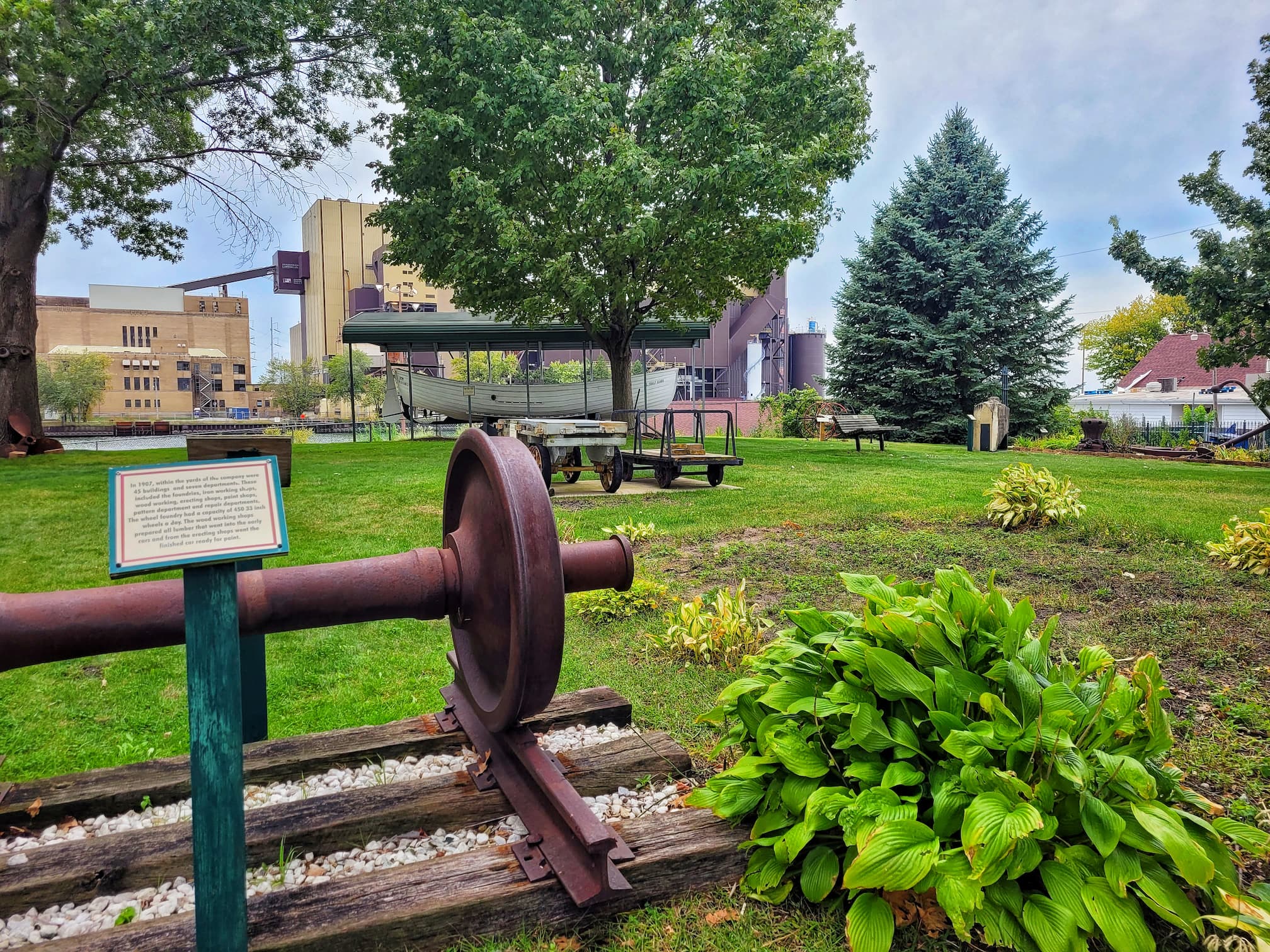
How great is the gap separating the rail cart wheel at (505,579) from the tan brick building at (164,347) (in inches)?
3214

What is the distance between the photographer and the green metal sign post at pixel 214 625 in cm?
177

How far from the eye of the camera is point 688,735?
3279 millimetres

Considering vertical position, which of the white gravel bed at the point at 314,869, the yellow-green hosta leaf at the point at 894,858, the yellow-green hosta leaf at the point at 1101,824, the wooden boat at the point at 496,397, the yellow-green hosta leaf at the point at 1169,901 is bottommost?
the white gravel bed at the point at 314,869

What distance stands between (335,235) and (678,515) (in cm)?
7713

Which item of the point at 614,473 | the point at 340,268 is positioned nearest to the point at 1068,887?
the point at 614,473

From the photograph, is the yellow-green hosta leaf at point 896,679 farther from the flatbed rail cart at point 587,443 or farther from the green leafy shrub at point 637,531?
the flatbed rail cart at point 587,443

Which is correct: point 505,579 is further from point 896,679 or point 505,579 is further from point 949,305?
point 949,305

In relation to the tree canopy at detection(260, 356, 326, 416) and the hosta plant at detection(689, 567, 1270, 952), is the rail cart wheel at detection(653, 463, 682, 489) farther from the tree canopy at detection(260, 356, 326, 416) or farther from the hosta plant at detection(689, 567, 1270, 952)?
the tree canopy at detection(260, 356, 326, 416)

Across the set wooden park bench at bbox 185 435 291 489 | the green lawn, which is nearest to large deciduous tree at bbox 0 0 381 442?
the green lawn

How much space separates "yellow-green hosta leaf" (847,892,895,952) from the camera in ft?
6.16

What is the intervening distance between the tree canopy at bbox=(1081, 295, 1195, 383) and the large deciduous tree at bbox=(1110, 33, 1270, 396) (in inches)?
1689

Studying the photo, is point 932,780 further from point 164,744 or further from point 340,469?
point 340,469

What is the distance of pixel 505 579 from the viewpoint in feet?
7.93

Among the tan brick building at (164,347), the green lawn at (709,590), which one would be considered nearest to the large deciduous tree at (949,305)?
the green lawn at (709,590)
